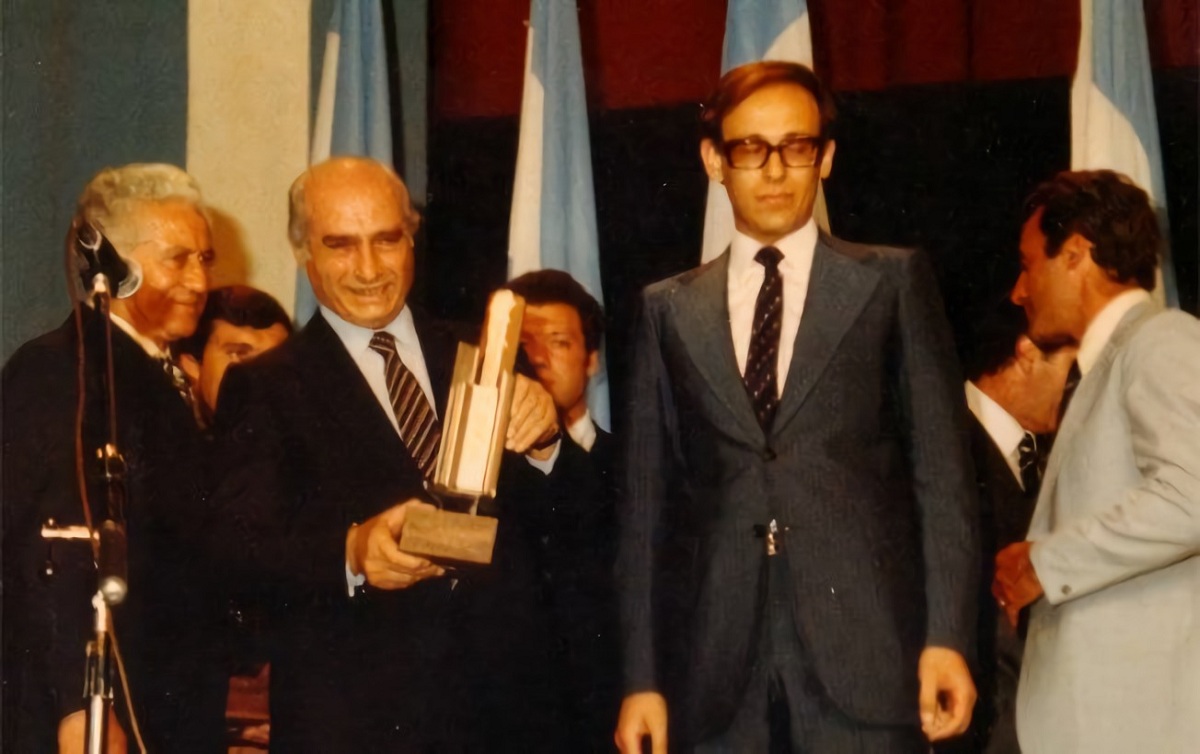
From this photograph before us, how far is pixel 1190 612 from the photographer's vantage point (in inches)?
135

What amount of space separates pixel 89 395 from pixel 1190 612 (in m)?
2.46

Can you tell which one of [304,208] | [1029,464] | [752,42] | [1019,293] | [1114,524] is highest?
[752,42]

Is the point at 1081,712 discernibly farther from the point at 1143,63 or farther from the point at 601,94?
the point at 601,94

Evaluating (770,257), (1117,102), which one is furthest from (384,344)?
(1117,102)

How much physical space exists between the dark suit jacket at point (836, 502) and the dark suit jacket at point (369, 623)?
33cm

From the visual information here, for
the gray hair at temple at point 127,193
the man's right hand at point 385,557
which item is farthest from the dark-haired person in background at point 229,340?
the man's right hand at point 385,557

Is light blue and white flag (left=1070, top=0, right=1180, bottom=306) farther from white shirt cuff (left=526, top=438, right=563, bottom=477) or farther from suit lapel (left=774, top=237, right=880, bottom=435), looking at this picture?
white shirt cuff (left=526, top=438, right=563, bottom=477)

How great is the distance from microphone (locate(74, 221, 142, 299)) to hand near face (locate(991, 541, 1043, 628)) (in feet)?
6.32

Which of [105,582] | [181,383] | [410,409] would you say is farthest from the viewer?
[181,383]

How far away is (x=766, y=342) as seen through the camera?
11.9ft

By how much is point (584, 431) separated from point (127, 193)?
1252 millimetres

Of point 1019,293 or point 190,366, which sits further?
Answer: point 190,366

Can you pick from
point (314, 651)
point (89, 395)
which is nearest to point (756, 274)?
point (314, 651)

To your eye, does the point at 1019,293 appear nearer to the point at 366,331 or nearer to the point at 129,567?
A: the point at 366,331
